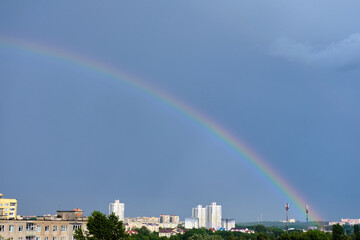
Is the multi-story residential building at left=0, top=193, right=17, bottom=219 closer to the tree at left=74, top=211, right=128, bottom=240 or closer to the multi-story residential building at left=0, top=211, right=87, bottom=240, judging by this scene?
the multi-story residential building at left=0, top=211, right=87, bottom=240

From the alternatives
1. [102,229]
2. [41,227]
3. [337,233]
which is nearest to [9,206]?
[41,227]

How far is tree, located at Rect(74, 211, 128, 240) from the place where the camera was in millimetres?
43312

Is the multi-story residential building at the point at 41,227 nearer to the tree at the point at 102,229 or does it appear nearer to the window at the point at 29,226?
the window at the point at 29,226

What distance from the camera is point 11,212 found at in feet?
473

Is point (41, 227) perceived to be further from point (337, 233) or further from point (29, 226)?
point (337, 233)

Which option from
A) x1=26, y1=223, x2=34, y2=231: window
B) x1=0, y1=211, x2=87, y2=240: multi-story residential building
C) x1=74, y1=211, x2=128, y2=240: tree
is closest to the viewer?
Result: x1=74, y1=211, x2=128, y2=240: tree

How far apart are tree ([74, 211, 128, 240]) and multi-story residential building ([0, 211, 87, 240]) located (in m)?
20.2

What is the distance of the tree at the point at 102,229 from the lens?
1705 inches

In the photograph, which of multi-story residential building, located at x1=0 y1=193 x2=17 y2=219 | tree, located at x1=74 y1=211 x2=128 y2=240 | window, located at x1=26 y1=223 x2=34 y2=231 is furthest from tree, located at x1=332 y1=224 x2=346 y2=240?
multi-story residential building, located at x1=0 y1=193 x2=17 y2=219

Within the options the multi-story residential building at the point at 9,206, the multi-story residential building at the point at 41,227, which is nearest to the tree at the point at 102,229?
the multi-story residential building at the point at 41,227

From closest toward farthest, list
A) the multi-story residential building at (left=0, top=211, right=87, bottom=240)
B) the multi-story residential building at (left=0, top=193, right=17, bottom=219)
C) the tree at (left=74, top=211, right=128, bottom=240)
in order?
the tree at (left=74, top=211, right=128, bottom=240)
the multi-story residential building at (left=0, top=211, right=87, bottom=240)
the multi-story residential building at (left=0, top=193, right=17, bottom=219)

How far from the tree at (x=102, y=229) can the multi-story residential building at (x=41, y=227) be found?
2019cm

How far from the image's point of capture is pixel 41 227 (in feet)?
210

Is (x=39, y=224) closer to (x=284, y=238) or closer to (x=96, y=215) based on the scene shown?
(x=96, y=215)
